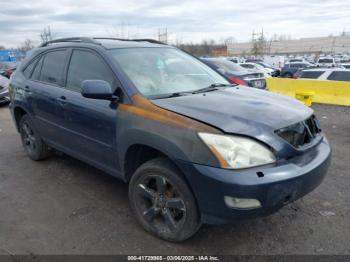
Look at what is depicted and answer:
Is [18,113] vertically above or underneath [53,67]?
underneath

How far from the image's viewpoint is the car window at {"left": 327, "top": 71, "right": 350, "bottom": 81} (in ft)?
40.2

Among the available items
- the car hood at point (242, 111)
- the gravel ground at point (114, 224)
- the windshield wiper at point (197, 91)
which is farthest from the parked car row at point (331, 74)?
the car hood at point (242, 111)

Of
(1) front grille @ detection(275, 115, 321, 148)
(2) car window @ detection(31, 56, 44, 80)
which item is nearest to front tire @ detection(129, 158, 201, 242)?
(1) front grille @ detection(275, 115, 321, 148)

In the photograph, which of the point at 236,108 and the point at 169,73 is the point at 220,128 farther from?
the point at 169,73

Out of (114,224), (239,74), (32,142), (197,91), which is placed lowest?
(114,224)

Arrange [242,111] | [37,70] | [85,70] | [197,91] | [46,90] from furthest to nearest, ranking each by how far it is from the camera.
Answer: [37,70] → [46,90] → [85,70] → [197,91] → [242,111]

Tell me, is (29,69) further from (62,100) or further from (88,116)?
(88,116)

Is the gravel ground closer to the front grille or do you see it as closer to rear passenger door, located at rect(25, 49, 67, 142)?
rear passenger door, located at rect(25, 49, 67, 142)

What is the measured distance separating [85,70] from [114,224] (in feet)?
5.73

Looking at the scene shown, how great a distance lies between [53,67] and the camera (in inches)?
170

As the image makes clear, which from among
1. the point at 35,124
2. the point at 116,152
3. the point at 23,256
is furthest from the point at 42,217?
the point at 35,124

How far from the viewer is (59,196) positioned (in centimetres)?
390

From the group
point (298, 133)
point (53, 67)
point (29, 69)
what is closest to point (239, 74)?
point (29, 69)

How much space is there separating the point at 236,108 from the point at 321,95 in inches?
309
